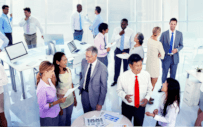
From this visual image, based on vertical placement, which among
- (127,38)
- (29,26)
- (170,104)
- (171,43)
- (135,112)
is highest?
(29,26)

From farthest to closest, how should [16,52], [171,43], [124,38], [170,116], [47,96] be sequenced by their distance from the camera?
[124,38], [16,52], [171,43], [47,96], [170,116]

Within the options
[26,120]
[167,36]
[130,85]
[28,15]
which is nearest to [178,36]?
[167,36]

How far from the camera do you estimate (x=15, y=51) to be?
4113mm

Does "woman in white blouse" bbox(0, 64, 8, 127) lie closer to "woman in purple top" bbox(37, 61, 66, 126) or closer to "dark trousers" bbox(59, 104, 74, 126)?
"woman in purple top" bbox(37, 61, 66, 126)

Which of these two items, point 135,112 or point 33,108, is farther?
point 33,108

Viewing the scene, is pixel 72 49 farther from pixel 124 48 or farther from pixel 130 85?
pixel 130 85

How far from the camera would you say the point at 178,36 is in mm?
4004

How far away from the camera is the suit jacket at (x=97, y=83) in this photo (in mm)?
2539

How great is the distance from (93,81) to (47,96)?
639 millimetres

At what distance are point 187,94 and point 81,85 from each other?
2.33 metres

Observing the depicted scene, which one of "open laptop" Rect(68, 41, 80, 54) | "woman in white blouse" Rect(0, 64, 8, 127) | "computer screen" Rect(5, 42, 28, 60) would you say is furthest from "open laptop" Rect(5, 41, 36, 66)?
"woman in white blouse" Rect(0, 64, 8, 127)

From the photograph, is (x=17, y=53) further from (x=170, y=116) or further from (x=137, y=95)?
(x=170, y=116)

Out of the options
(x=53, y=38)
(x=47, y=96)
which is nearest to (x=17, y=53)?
(x=53, y=38)

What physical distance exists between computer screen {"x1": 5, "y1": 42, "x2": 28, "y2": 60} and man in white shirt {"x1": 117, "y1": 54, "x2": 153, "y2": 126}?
8.84 feet
